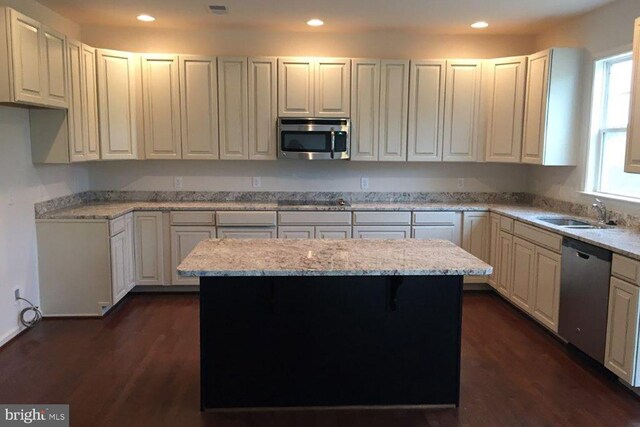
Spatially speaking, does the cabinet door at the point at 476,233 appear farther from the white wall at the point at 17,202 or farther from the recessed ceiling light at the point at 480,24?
the white wall at the point at 17,202

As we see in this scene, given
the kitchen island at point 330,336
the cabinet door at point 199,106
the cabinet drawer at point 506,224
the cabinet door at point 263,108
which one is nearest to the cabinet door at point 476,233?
the cabinet drawer at point 506,224

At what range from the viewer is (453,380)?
111 inches

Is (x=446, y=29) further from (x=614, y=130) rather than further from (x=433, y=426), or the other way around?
(x=433, y=426)

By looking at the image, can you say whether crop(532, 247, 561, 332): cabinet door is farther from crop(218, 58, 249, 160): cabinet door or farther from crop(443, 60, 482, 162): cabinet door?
crop(218, 58, 249, 160): cabinet door

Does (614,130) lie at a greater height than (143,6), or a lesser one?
lesser

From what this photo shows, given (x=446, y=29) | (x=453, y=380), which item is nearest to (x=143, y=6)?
(x=446, y=29)

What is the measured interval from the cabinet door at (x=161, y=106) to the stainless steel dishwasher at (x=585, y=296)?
3.70m

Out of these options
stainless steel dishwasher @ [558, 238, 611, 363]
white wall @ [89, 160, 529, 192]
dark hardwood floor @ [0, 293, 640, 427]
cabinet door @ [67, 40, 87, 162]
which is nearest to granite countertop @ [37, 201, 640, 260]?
stainless steel dishwasher @ [558, 238, 611, 363]

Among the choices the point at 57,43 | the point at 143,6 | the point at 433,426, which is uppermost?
the point at 143,6

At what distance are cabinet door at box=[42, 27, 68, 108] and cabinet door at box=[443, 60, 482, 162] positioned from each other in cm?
357

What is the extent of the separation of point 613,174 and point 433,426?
2876 millimetres

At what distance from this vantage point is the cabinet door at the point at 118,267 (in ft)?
14.1

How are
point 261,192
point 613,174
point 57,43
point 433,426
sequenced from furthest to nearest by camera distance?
point 261,192, point 613,174, point 57,43, point 433,426

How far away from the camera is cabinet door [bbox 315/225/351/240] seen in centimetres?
493
